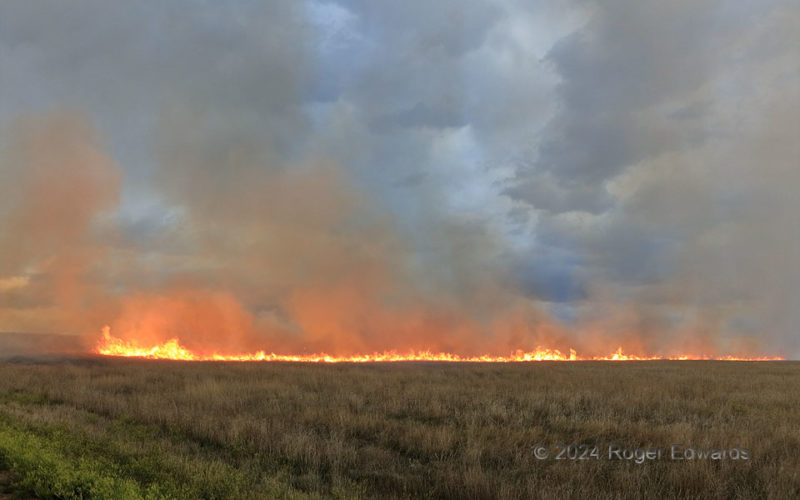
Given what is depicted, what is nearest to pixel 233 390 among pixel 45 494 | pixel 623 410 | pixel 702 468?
pixel 45 494

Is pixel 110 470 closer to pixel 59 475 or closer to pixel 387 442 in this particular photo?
pixel 59 475

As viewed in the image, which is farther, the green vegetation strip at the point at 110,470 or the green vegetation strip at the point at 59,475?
the green vegetation strip at the point at 110,470

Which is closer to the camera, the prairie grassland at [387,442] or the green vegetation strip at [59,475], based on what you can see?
the green vegetation strip at [59,475]

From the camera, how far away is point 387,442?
12664 mm

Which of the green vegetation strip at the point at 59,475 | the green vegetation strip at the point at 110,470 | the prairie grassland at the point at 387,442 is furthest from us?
the prairie grassland at the point at 387,442

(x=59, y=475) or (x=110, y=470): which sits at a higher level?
(x=59, y=475)

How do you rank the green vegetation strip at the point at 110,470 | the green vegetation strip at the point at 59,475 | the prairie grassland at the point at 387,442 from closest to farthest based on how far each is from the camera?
the green vegetation strip at the point at 59,475, the green vegetation strip at the point at 110,470, the prairie grassland at the point at 387,442

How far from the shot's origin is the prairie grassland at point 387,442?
8789mm

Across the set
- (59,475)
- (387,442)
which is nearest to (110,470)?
(59,475)

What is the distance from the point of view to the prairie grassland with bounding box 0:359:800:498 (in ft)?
28.8

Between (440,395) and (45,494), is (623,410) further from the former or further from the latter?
(45,494)

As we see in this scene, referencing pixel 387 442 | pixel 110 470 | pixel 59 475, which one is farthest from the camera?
pixel 387 442

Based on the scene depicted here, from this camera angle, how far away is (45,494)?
7895 mm

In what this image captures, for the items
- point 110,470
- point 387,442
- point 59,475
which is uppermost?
point 59,475
